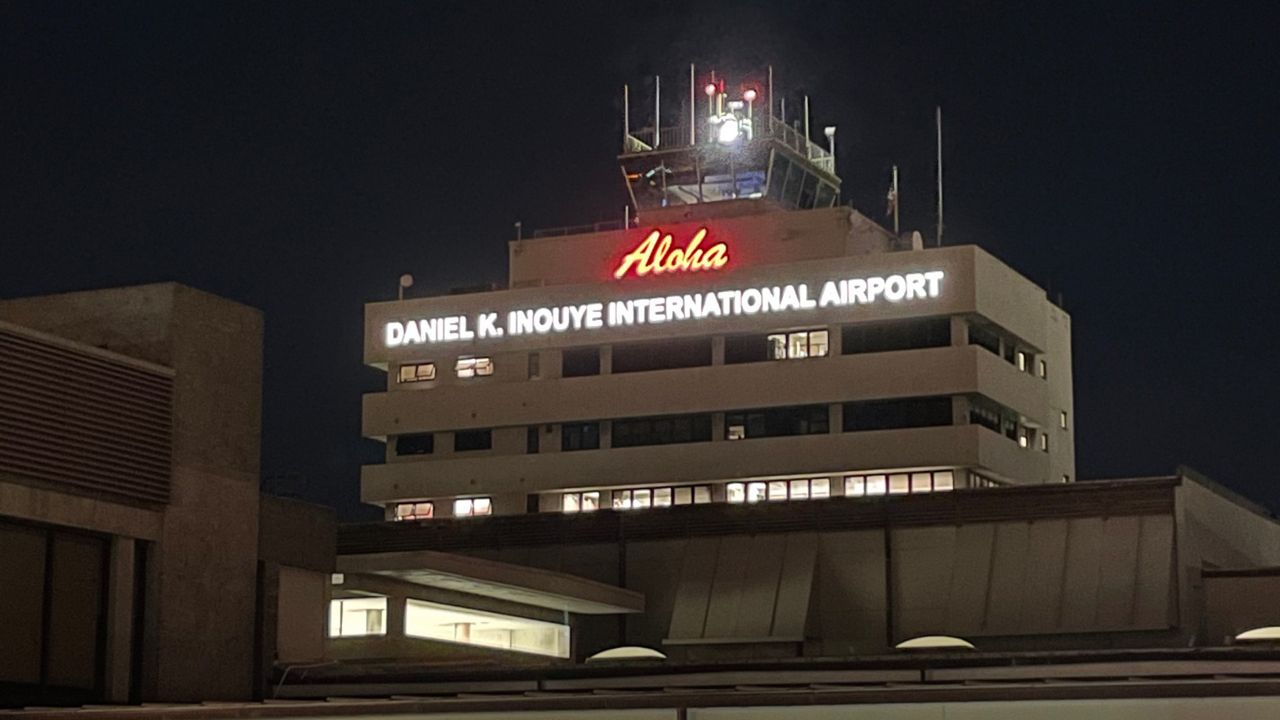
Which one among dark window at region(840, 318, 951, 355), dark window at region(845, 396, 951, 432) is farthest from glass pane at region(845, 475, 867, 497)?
dark window at region(840, 318, 951, 355)

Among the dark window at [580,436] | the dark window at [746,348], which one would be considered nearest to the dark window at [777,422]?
the dark window at [746,348]

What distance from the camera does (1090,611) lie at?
79750mm

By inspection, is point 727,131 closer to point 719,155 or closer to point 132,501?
point 719,155

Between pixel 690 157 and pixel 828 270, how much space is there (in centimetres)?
2221

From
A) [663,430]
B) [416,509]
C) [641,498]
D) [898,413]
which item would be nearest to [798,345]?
[898,413]

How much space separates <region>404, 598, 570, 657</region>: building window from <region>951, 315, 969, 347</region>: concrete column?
1113 inches

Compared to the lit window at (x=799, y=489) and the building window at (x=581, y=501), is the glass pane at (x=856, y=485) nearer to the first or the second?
the lit window at (x=799, y=489)

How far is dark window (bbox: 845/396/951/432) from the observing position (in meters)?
102

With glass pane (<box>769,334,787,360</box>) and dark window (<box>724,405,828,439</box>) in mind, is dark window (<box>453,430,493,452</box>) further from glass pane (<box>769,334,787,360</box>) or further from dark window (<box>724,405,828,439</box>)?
glass pane (<box>769,334,787,360</box>)

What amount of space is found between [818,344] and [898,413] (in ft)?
17.4

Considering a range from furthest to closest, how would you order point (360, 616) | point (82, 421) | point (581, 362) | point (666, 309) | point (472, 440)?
point (472, 440)
point (581, 362)
point (666, 309)
point (360, 616)
point (82, 421)

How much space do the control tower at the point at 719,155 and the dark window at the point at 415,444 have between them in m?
20.2

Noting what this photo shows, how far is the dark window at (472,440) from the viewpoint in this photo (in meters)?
112

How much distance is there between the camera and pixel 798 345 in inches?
4154
